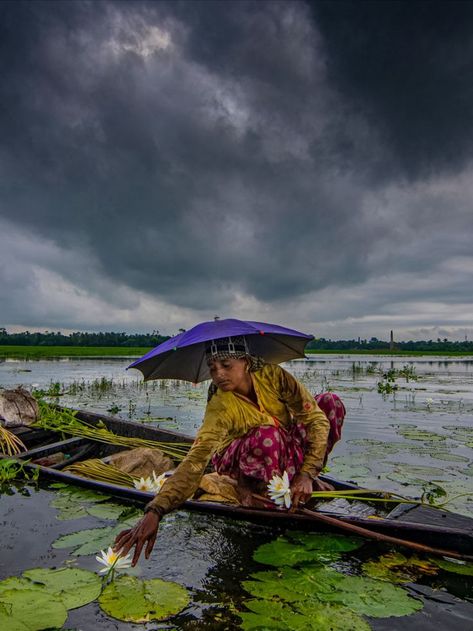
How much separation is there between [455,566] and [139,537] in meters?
1.80

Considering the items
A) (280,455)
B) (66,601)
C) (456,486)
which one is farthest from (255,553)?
(456,486)

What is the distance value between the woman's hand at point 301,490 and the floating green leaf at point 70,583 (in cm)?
113


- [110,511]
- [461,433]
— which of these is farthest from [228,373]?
[461,433]

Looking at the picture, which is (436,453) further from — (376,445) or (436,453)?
(376,445)

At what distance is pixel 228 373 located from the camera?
2664mm

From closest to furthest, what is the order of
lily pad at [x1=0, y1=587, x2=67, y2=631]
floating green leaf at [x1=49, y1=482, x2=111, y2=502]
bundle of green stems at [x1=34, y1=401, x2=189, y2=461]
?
lily pad at [x1=0, y1=587, x2=67, y2=631]
floating green leaf at [x1=49, y1=482, x2=111, y2=502]
bundle of green stems at [x1=34, y1=401, x2=189, y2=461]

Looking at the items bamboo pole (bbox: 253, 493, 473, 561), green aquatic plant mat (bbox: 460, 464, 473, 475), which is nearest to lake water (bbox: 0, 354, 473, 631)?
green aquatic plant mat (bbox: 460, 464, 473, 475)

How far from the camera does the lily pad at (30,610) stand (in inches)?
77.1

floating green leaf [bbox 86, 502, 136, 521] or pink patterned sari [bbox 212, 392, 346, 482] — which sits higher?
pink patterned sari [bbox 212, 392, 346, 482]

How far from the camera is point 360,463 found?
17.7 ft

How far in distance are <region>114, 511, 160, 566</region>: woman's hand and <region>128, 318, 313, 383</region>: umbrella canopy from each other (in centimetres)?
88

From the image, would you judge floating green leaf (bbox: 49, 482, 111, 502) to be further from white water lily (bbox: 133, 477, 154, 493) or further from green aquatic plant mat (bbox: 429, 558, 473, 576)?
green aquatic plant mat (bbox: 429, 558, 473, 576)

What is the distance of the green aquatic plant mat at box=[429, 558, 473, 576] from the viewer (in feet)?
8.04

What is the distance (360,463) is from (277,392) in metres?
3.09
